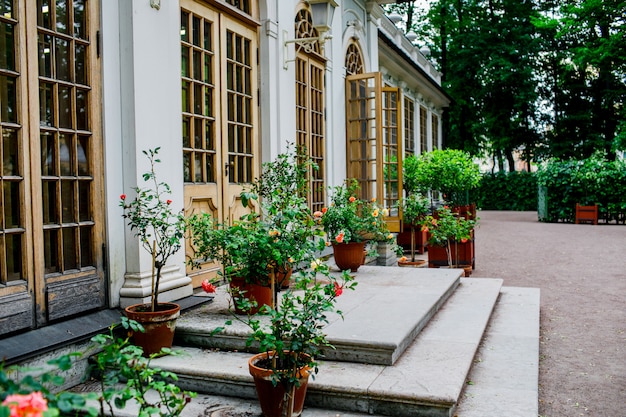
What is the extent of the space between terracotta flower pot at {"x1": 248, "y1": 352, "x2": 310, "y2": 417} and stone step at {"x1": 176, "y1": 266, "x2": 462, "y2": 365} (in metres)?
0.78

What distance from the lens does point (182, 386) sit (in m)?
4.04

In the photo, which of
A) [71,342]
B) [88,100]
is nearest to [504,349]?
[71,342]

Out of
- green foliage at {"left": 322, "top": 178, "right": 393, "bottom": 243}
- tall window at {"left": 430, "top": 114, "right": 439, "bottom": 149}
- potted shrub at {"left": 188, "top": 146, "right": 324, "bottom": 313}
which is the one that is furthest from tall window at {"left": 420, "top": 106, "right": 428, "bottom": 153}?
potted shrub at {"left": 188, "top": 146, "right": 324, "bottom": 313}

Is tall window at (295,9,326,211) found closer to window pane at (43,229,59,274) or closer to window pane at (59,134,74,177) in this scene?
window pane at (59,134,74,177)

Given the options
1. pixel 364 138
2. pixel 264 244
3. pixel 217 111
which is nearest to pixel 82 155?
pixel 264 244

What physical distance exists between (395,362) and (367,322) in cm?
61

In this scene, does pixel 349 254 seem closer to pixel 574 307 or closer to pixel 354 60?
pixel 574 307

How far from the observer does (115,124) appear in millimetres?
4730

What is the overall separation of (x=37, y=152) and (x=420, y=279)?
4406mm

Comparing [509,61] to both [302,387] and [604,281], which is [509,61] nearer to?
[604,281]

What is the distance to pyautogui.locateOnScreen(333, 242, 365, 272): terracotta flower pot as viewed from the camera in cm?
746

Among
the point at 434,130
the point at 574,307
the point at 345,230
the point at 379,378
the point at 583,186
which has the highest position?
the point at 434,130

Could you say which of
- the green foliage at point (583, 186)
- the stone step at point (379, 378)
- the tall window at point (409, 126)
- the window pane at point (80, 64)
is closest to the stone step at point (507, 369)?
the stone step at point (379, 378)

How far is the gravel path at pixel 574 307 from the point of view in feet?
14.2
